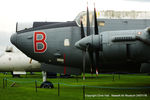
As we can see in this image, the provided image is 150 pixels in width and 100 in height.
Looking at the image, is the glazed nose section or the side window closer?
the side window

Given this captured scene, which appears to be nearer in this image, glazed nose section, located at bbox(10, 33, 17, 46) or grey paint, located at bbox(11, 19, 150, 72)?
grey paint, located at bbox(11, 19, 150, 72)

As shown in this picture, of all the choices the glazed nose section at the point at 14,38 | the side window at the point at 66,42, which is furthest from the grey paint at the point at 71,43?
the side window at the point at 66,42

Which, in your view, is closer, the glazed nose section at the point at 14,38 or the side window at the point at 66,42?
the side window at the point at 66,42

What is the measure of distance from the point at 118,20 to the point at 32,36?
5298mm

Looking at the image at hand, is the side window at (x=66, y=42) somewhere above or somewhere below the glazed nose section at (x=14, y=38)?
below

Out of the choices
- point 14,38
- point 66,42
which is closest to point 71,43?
point 66,42

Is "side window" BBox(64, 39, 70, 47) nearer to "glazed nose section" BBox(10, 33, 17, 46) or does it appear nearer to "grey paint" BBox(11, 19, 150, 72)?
"grey paint" BBox(11, 19, 150, 72)

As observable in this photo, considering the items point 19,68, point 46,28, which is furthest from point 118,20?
point 19,68

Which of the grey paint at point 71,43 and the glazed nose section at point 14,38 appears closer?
the grey paint at point 71,43

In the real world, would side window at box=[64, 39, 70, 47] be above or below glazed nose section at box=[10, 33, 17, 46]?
below

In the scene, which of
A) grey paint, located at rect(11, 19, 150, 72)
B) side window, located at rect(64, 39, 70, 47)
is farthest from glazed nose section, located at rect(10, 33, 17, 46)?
side window, located at rect(64, 39, 70, 47)

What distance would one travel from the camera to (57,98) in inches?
508

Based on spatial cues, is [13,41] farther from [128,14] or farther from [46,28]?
[128,14]

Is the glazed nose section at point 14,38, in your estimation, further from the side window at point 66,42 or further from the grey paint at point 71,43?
the side window at point 66,42
